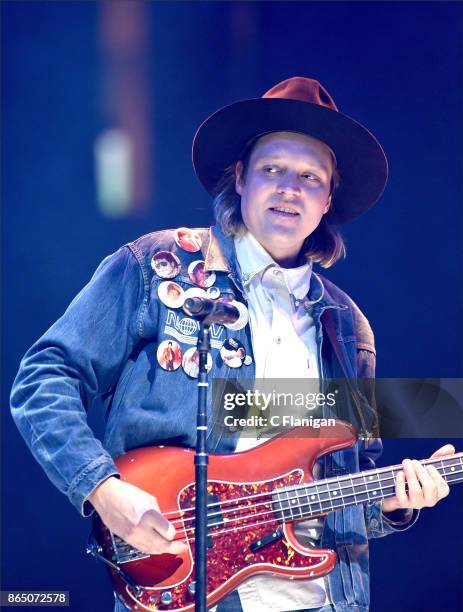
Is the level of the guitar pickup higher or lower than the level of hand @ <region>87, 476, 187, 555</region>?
lower

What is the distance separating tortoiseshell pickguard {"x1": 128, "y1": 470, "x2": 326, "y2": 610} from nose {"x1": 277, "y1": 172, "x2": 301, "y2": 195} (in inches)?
38.7

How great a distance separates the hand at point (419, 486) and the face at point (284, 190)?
838 mm

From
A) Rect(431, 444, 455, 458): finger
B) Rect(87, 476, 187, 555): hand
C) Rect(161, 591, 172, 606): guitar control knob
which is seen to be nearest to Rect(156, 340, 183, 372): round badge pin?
Rect(87, 476, 187, 555): hand

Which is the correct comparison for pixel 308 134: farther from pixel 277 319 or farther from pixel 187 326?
pixel 187 326

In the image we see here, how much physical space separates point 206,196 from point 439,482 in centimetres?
130

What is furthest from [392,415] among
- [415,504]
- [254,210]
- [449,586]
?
→ [254,210]

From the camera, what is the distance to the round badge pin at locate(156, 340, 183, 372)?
2.86m

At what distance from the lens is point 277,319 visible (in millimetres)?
3074

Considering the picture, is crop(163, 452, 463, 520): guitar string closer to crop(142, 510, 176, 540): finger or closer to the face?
crop(142, 510, 176, 540): finger

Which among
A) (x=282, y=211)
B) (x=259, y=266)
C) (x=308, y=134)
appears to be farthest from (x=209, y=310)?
(x=308, y=134)

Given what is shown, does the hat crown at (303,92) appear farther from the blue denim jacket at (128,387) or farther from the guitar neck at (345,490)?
the guitar neck at (345,490)

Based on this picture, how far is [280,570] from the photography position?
2658 millimetres

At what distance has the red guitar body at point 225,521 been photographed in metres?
2.56

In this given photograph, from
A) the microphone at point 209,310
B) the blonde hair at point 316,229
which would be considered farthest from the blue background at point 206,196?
the microphone at point 209,310
